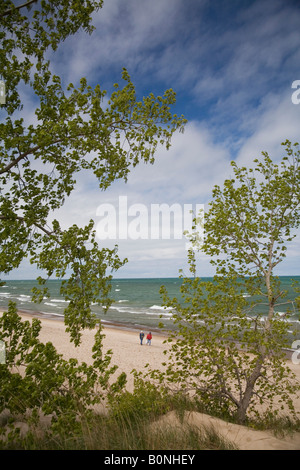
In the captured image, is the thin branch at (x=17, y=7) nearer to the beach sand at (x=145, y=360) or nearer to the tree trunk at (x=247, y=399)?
the beach sand at (x=145, y=360)

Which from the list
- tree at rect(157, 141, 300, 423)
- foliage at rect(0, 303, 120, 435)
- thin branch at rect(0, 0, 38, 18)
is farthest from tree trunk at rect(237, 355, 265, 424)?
thin branch at rect(0, 0, 38, 18)

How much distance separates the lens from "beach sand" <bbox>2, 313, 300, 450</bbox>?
17.3ft

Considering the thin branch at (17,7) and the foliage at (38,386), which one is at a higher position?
the thin branch at (17,7)

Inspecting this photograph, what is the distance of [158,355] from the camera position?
27016 millimetres

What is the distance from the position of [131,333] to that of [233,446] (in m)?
35.1

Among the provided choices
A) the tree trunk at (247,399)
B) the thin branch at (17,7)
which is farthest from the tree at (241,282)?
the thin branch at (17,7)

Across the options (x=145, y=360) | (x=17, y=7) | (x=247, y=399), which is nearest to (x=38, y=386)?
(x=247, y=399)

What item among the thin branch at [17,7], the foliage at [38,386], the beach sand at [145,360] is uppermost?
the thin branch at [17,7]

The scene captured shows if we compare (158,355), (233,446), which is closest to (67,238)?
(233,446)

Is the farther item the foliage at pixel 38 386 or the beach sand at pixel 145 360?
the beach sand at pixel 145 360

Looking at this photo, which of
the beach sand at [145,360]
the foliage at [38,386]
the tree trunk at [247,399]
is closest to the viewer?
the foliage at [38,386]

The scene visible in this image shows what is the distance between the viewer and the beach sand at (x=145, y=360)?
527 cm

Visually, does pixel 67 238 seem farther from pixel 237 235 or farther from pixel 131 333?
pixel 131 333

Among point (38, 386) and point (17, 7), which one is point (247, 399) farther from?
point (17, 7)
